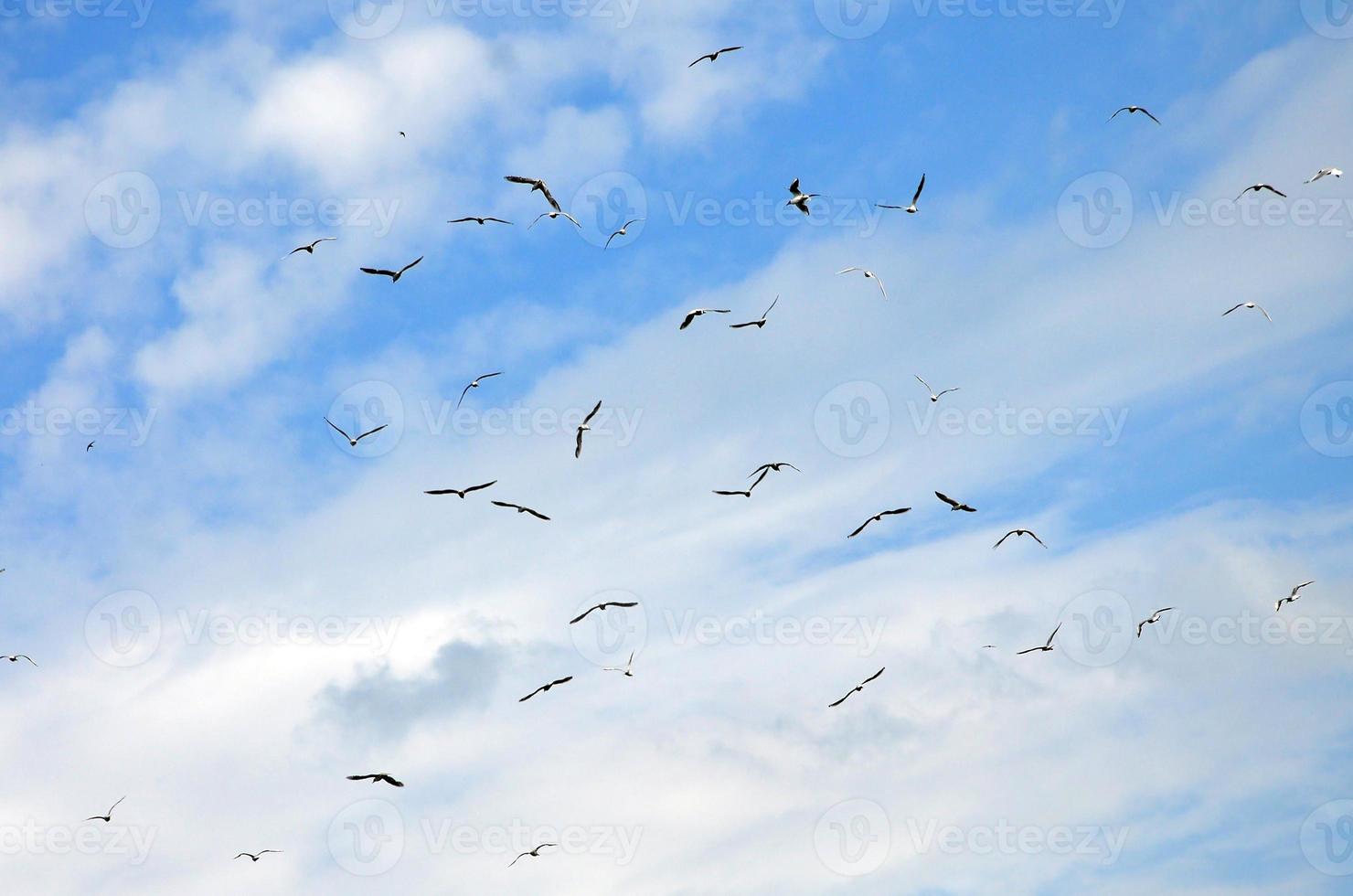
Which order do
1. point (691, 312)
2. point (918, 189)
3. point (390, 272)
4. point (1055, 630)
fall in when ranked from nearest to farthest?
point (691, 312)
point (390, 272)
point (918, 189)
point (1055, 630)

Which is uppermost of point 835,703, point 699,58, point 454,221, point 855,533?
point 699,58

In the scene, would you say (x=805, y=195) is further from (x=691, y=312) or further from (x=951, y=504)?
(x=951, y=504)

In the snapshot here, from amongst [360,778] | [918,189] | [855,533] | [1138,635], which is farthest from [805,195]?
[1138,635]

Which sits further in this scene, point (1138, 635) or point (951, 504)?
point (1138, 635)

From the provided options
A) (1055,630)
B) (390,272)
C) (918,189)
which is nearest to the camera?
(390,272)

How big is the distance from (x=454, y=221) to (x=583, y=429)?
45.4 ft

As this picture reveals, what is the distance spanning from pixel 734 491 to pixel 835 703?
12.1m

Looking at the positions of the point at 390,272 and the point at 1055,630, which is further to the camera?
the point at 1055,630

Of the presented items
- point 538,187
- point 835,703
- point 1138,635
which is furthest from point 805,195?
point 1138,635

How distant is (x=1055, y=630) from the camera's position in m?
76.8

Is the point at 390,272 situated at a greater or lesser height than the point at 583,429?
greater

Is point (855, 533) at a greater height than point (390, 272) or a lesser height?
lesser

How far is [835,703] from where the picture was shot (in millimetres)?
57438

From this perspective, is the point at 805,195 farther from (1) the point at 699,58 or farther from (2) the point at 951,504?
(2) the point at 951,504
